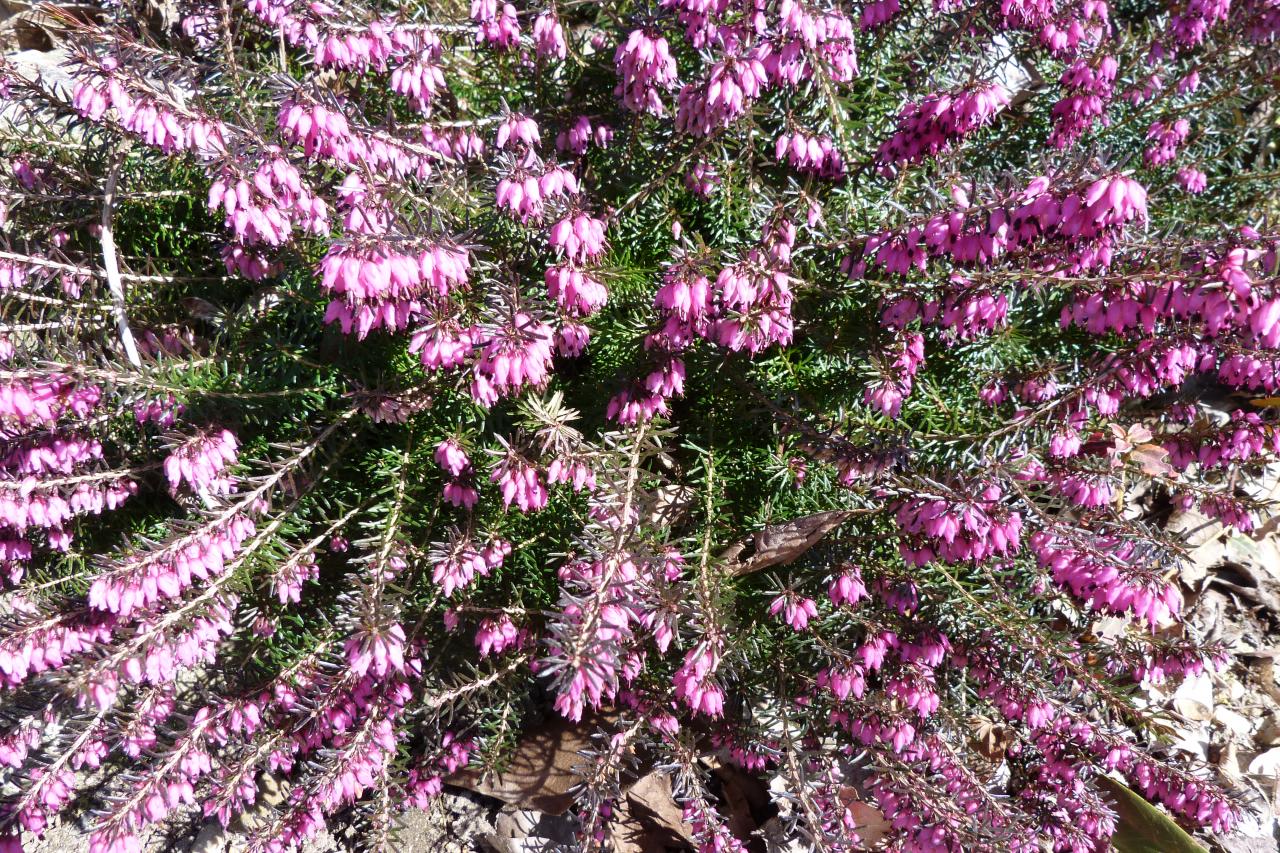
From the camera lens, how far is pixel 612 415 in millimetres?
3797

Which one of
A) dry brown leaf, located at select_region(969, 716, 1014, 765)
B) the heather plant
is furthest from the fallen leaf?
dry brown leaf, located at select_region(969, 716, 1014, 765)

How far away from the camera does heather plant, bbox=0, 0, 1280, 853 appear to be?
3.04 m

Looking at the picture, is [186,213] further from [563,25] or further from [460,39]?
[563,25]

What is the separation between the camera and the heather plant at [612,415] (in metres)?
3.04

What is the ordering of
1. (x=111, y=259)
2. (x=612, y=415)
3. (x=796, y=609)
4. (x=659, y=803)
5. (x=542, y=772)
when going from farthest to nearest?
(x=542, y=772) < (x=659, y=803) < (x=612, y=415) < (x=111, y=259) < (x=796, y=609)

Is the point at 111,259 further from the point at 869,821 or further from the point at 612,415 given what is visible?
the point at 869,821

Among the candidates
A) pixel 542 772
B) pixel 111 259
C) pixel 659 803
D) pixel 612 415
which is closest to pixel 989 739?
pixel 659 803

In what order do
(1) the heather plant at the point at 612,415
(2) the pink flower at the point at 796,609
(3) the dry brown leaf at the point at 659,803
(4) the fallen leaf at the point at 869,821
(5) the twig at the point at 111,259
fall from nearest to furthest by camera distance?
1. (1) the heather plant at the point at 612,415
2. (2) the pink flower at the point at 796,609
3. (5) the twig at the point at 111,259
4. (4) the fallen leaf at the point at 869,821
5. (3) the dry brown leaf at the point at 659,803

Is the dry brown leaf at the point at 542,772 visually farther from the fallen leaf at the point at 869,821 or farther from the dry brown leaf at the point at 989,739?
the dry brown leaf at the point at 989,739

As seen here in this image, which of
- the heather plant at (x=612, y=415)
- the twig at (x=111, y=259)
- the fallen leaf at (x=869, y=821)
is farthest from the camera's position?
the fallen leaf at (x=869, y=821)

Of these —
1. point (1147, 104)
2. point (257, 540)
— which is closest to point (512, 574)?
point (257, 540)

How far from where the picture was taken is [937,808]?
3262 millimetres

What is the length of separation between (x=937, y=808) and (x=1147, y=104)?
4.17 meters

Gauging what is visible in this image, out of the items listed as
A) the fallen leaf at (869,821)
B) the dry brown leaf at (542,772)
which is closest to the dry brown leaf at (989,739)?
the fallen leaf at (869,821)
